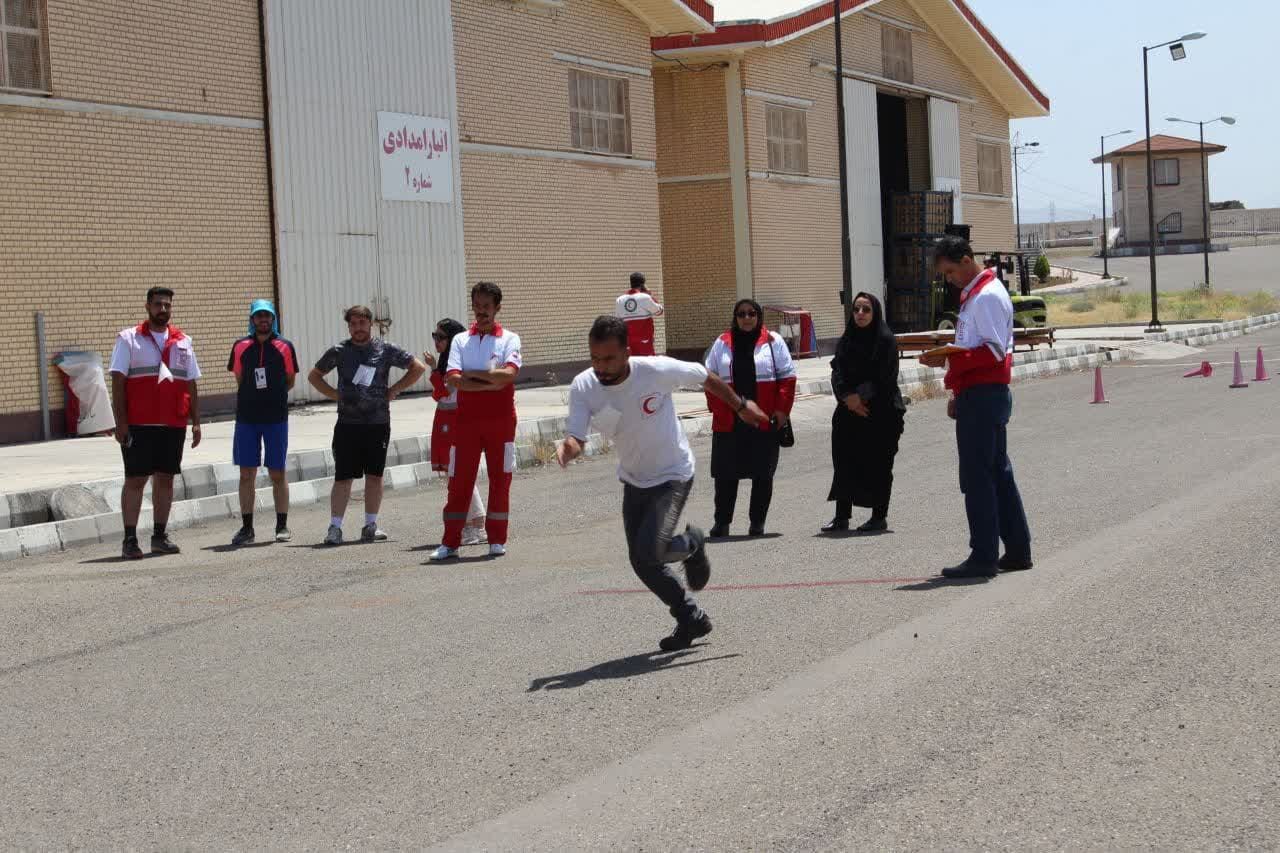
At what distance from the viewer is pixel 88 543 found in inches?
518

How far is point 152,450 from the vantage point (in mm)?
11938

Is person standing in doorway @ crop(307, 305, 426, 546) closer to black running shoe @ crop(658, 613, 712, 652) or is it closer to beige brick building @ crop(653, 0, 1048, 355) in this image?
black running shoe @ crop(658, 613, 712, 652)

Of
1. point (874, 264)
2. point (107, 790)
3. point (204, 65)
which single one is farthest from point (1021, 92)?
point (107, 790)

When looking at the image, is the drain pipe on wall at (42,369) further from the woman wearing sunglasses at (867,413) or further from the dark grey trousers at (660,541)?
the dark grey trousers at (660,541)

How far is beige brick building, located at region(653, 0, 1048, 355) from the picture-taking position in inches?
1471

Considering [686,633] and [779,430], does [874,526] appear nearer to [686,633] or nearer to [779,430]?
[779,430]

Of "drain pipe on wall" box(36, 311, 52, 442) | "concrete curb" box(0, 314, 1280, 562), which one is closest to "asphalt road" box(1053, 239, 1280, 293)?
"concrete curb" box(0, 314, 1280, 562)

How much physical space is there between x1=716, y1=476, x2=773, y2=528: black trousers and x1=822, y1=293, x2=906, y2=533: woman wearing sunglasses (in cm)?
44

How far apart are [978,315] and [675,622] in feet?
7.90

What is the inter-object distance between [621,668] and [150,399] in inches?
231

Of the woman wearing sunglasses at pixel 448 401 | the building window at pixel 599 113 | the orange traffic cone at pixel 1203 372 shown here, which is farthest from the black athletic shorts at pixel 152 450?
the building window at pixel 599 113

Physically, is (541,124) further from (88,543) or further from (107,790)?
(107,790)

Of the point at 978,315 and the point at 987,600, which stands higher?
the point at 978,315

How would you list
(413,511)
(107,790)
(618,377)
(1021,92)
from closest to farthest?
(107,790) < (618,377) < (413,511) < (1021,92)
